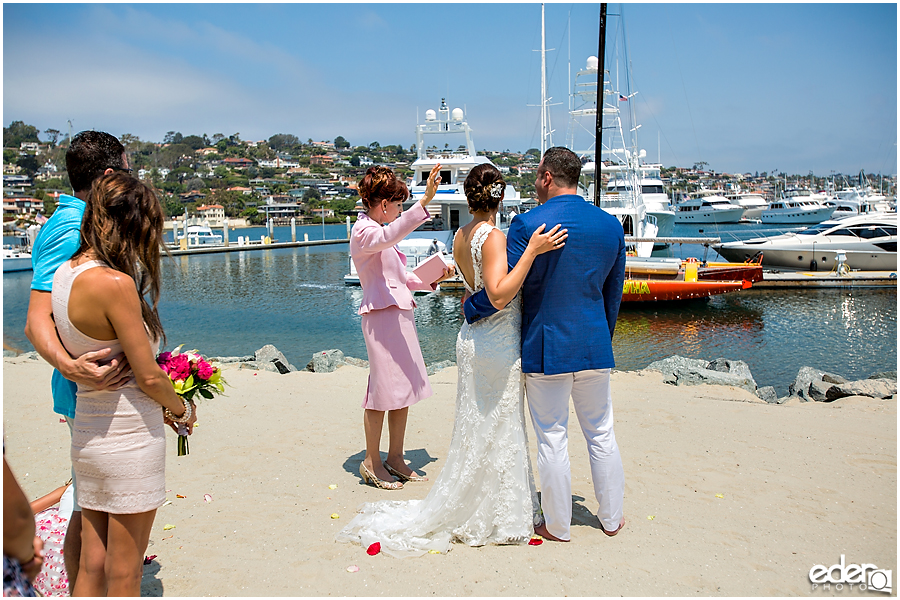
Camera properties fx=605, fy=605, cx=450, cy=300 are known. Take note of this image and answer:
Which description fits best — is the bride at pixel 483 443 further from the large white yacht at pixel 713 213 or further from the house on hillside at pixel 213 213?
the house on hillside at pixel 213 213

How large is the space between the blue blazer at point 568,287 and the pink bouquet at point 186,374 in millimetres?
1422

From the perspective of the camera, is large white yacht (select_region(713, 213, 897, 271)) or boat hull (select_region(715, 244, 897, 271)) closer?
boat hull (select_region(715, 244, 897, 271))

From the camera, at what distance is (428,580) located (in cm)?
302

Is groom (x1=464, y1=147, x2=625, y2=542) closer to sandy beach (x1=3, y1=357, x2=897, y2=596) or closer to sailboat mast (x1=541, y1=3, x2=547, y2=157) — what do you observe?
sandy beach (x1=3, y1=357, x2=897, y2=596)

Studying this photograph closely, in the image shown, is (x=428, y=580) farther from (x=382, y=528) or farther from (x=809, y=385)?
(x=809, y=385)


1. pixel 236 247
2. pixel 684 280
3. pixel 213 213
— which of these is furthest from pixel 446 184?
pixel 213 213

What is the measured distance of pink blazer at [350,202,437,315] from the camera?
155 inches

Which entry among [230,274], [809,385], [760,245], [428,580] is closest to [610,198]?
[760,245]

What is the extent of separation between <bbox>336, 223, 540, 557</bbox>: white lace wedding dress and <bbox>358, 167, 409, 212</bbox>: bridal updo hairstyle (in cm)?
105

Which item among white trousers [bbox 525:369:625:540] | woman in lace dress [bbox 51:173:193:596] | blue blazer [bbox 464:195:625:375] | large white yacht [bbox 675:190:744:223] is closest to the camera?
woman in lace dress [bbox 51:173:193:596]

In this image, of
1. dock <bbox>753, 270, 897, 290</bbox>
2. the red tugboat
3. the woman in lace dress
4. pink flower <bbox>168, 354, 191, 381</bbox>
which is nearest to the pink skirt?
pink flower <bbox>168, 354, 191, 381</bbox>

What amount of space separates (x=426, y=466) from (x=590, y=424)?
1875 millimetres

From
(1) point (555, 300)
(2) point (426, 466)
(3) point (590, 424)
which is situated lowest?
(2) point (426, 466)
